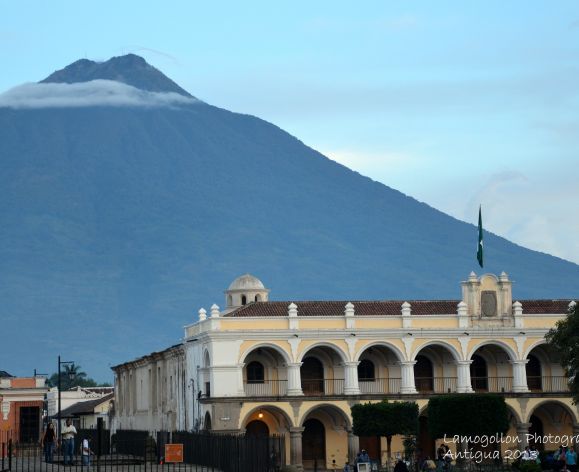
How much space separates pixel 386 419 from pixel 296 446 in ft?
21.3

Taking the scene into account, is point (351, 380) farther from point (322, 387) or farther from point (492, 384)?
point (492, 384)

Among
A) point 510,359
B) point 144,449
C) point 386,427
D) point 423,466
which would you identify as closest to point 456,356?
point 510,359

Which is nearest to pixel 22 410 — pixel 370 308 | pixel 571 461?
pixel 370 308

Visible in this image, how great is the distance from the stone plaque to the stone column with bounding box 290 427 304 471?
1192cm

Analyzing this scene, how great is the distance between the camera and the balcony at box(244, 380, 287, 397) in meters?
80.8

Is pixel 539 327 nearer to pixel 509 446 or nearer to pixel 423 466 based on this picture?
pixel 509 446

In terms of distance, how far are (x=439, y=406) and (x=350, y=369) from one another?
990 cm

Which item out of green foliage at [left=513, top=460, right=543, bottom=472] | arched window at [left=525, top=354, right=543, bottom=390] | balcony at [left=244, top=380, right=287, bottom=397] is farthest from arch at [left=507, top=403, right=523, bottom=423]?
green foliage at [left=513, top=460, right=543, bottom=472]

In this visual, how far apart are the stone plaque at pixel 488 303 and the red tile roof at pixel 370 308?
60.4 inches

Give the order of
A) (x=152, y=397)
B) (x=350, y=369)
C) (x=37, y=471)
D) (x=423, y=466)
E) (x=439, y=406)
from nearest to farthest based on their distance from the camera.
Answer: (x=37, y=471) → (x=423, y=466) → (x=439, y=406) → (x=350, y=369) → (x=152, y=397)

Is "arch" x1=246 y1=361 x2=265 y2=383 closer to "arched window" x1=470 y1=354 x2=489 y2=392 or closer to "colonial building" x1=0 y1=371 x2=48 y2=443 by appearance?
"colonial building" x1=0 y1=371 x2=48 y2=443

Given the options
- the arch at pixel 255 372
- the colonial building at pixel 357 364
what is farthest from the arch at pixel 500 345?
the arch at pixel 255 372

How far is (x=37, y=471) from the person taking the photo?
48875 millimetres

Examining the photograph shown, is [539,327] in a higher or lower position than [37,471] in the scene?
higher
